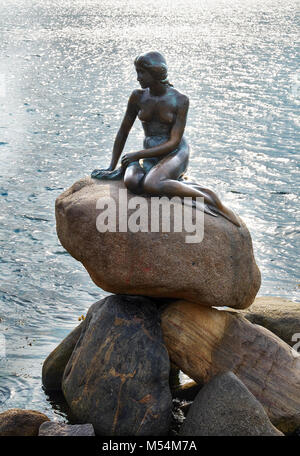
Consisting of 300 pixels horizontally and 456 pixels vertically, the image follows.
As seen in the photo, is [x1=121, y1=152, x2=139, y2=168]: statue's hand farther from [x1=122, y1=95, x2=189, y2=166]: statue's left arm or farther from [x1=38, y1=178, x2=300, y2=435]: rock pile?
[x1=38, y1=178, x2=300, y2=435]: rock pile

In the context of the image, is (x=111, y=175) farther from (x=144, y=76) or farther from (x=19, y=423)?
(x=19, y=423)

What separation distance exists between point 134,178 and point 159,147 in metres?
0.53

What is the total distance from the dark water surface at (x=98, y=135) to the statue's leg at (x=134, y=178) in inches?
117

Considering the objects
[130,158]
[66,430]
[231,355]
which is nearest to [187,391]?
[231,355]

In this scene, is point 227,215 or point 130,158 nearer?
point 227,215

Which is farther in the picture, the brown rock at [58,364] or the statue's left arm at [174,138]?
the brown rock at [58,364]

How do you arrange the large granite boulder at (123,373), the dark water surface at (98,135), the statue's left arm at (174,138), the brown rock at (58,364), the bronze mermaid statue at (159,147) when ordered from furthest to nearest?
1. the dark water surface at (98,135)
2. the brown rock at (58,364)
3. the statue's left arm at (174,138)
4. the bronze mermaid statue at (159,147)
5. the large granite boulder at (123,373)

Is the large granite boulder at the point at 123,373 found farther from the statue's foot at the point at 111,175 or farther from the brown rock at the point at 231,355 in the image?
the statue's foot at the point at 111,175

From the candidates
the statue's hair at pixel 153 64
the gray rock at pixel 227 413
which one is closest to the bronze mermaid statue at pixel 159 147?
the statue's hair at pixel 153 64

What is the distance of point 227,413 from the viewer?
823 cm

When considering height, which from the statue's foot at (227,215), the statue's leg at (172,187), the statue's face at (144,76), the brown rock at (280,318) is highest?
the statue's face at (144,76)

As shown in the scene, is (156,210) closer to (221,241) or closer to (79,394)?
(221,241)

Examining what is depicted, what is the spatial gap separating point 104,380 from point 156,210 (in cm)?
210

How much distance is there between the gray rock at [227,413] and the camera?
321 inches
